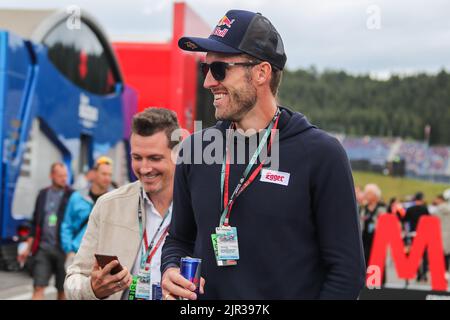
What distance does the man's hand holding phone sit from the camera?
3576 millimetres

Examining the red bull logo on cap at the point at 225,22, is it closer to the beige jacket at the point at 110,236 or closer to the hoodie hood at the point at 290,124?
the hoodie hood at the point at 290,124

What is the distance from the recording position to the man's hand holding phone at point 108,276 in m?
3.58

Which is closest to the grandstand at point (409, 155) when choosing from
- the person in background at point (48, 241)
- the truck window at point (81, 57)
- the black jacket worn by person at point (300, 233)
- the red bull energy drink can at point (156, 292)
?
the truck window at point (81, 57)

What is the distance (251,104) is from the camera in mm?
3123

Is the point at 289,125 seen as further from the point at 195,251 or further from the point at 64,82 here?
the point at 64,82

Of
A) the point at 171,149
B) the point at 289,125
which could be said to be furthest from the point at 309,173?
the point at 171,149

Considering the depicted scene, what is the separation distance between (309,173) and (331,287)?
1.28ft

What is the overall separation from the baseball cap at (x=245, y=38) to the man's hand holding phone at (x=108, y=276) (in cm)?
102

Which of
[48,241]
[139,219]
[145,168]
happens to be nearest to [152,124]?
[145,168]

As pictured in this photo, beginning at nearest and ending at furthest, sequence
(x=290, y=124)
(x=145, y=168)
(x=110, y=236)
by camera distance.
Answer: (x=290, y=124), (x=110, y=236), (x=145, y=168)

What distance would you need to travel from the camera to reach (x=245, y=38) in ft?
10.2

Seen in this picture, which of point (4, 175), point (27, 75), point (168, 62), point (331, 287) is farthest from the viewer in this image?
point (168, 62)

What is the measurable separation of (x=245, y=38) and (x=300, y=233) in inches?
29.2

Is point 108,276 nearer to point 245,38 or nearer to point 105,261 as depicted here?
point 105,261
